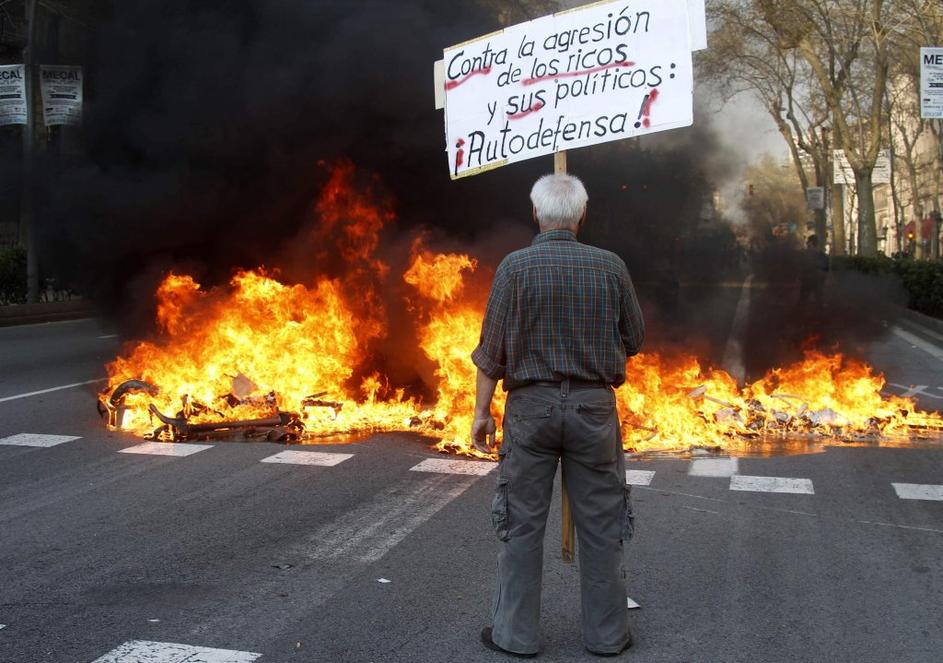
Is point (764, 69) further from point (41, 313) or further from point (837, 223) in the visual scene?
point (41, 313)

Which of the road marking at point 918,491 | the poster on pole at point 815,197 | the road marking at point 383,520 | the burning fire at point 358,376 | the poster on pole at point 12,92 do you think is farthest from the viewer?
the poster on pole at point 815,197

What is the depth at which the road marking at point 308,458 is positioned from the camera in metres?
6.84

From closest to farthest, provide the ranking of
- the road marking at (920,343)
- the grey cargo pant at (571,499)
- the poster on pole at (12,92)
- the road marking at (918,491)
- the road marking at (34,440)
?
the grey cargo pant at (571,499), the road marking at (918,491), the road marking at (34,440), the road marking at (920,343), the poster on pole at (12,92)

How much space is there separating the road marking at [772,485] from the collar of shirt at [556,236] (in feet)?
9.89

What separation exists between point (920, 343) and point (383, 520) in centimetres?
1214

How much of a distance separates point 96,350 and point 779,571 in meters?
11.6

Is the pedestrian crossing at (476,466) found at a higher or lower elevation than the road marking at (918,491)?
higher

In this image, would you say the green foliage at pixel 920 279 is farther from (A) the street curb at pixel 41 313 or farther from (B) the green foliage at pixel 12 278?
(B) the green foliage at pixel 12 278

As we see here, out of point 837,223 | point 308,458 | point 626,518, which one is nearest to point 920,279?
point 308,458

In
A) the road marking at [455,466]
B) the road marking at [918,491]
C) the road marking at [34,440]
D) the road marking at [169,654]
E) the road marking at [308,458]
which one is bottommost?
the road marking at [169,654]

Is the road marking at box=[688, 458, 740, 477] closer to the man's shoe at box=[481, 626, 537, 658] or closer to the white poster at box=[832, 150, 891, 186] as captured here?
the man's shoe at box=[481, 626, 537, 658]

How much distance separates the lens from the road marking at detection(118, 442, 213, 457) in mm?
7090

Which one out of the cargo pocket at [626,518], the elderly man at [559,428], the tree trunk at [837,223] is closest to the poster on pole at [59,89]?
the elderly man at [559,428]

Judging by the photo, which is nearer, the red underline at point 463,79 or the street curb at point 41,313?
the red underline at point 463,79
